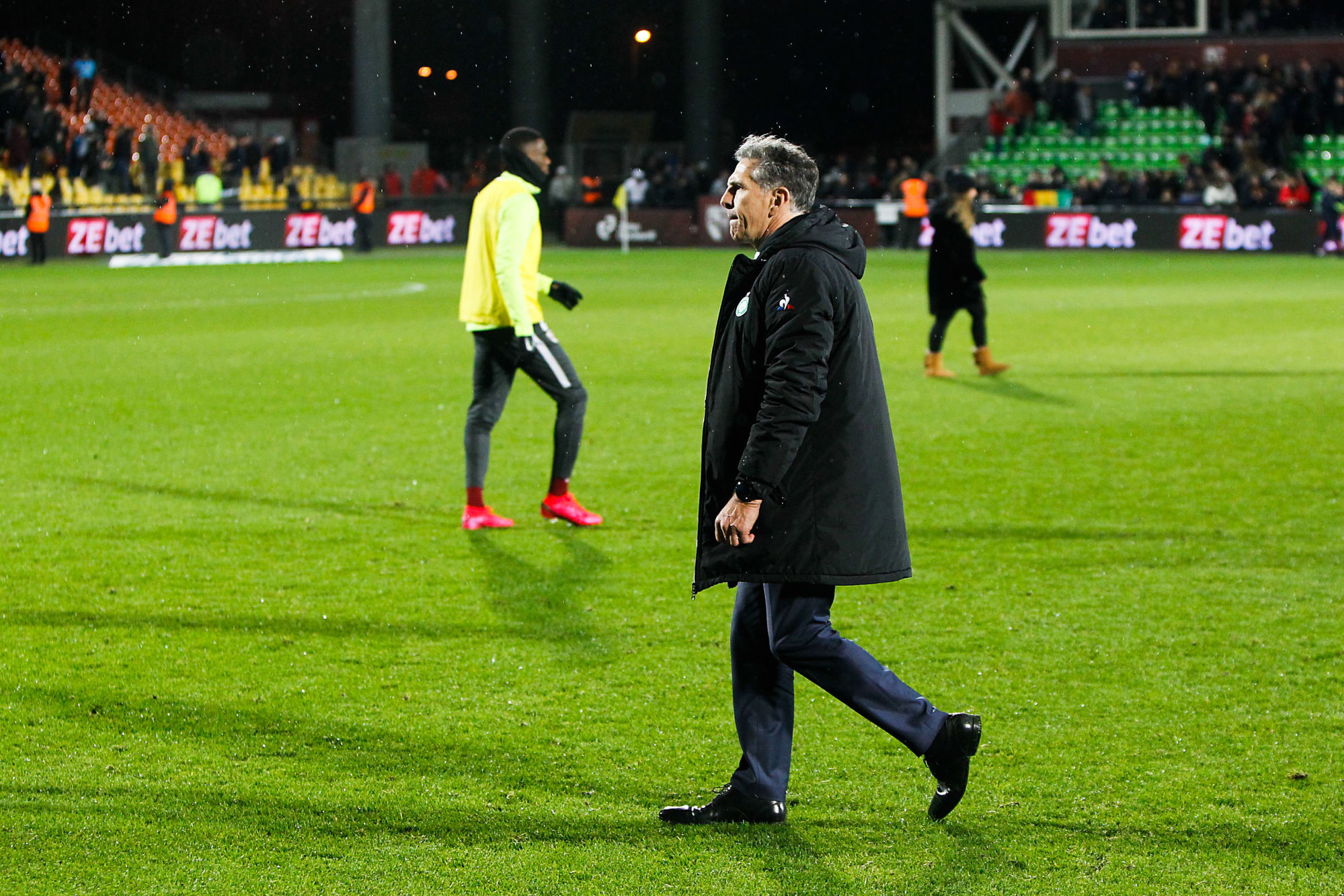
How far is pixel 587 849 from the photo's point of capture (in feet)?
13.9

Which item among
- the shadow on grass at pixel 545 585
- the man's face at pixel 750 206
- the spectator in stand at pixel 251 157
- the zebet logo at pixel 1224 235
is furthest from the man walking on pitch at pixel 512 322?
the spectator in stand at pixel 251 157

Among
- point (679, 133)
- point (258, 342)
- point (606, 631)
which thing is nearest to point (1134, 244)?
point (258, 342)

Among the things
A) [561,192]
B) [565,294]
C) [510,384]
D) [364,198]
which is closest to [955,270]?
[565,294]

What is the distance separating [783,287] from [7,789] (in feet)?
8.84

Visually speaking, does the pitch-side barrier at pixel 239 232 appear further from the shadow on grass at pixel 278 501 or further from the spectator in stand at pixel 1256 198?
the shadow on grass at pixel 278 501

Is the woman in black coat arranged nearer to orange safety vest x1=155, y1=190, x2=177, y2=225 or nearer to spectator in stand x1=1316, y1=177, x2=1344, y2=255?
spectator in stand x1=1316, y1=177, x2=1344, y2=255

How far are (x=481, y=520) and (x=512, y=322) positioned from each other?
112 cm

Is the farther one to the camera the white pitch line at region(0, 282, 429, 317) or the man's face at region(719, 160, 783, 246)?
the white pitch line at region(0, 282, 429, 317)

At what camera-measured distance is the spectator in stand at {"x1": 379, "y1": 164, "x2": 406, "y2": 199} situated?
41281 mm

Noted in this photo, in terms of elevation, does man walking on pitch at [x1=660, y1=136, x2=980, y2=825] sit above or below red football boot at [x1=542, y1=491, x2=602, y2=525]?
above

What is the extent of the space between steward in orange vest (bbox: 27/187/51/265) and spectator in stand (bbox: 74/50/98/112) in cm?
1308

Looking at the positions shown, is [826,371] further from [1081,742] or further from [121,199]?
[121,199]

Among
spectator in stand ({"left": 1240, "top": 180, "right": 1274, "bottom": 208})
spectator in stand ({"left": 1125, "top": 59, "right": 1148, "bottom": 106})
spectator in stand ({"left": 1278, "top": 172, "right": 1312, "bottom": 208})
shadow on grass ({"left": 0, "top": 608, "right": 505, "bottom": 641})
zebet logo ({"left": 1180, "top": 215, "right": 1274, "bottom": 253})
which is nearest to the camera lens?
shadow on grass ({"left": 0, "top": 608, "right": 505, "bottom": 641})

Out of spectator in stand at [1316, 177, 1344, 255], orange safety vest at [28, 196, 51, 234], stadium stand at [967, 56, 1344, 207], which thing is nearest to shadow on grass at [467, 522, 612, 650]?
orange safety vest at [28, 196, 51, 234]
